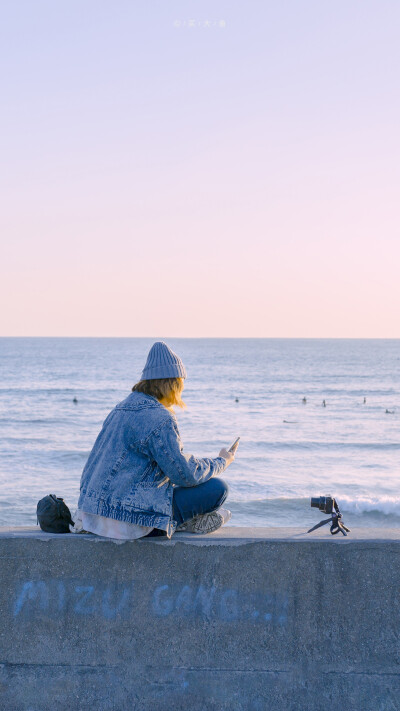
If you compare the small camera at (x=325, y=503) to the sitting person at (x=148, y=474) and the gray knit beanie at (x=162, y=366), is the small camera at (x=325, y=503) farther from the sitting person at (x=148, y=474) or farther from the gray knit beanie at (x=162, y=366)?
the gray knit beanie at (x=162, y=366)

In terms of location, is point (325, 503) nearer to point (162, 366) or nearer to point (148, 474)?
point (148, 474)

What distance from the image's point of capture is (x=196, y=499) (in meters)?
3.76

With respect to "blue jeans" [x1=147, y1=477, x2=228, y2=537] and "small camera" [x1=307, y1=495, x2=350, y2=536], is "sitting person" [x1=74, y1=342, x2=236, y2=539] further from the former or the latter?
"small camera" [x1=307, y1=495, x2=350, y2=536]

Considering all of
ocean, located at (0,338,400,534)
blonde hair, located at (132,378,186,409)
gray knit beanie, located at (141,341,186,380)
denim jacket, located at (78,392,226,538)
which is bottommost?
ocean, located at (0,338,400,534)

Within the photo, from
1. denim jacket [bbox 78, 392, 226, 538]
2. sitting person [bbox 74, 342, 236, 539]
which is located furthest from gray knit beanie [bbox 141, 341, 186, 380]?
denim jacket [bbox 78, 392, 226, 538]

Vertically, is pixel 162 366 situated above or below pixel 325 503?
above

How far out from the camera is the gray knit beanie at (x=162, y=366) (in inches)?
148

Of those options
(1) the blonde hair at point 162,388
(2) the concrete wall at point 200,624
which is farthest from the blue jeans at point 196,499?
(1) the blonde hair at point 162,388

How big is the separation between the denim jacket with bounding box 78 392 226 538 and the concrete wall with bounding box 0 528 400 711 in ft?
0.55

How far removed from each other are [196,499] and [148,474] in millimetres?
287

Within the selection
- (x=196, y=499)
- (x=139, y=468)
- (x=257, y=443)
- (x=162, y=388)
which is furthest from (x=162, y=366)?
(x=257, y=443)

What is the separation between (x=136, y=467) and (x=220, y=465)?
0.47 metres

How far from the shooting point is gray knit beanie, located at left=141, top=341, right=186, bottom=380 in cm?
376

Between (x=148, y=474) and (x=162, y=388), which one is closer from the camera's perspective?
(x=148, y=474)
